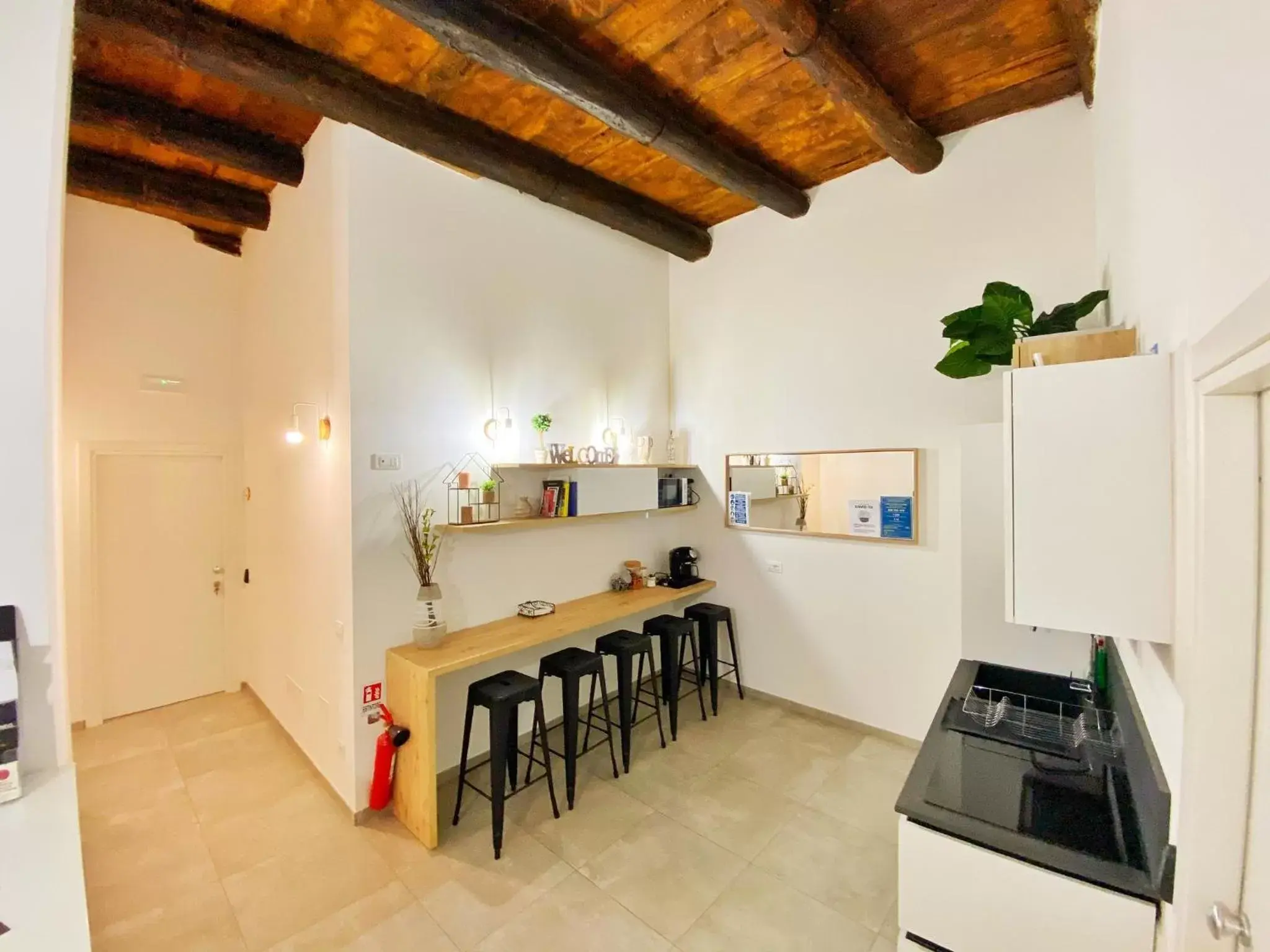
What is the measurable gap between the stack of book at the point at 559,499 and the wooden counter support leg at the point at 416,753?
1.21 m

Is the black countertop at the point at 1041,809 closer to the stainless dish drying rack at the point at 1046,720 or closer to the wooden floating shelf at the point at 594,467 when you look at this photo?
the stainless dish drying rack at the point at 1046,720

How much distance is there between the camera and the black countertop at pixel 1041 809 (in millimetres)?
1243

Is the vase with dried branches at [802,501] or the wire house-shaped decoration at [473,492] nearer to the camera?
the wire house-shaped decoration at [473,492]

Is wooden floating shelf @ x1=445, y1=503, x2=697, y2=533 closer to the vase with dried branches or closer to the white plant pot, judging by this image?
the white plant pot

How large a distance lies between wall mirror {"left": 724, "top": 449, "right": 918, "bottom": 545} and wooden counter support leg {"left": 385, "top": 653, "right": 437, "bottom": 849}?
255 cm

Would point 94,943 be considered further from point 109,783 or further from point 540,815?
point 540,815

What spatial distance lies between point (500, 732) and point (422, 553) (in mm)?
1025

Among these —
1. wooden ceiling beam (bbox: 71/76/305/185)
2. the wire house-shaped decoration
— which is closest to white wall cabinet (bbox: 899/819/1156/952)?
the wire house-shaped decoration

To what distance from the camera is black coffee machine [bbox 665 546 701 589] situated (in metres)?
4.22

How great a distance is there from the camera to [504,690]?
272 cm

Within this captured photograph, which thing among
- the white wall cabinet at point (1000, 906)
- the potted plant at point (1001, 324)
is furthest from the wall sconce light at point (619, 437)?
the white wall cabinet at point (1000, 906)

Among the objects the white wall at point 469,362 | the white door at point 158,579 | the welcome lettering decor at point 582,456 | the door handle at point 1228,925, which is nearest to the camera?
the door handle at point 1228,925

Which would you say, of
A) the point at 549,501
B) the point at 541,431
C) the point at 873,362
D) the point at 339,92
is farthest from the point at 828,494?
the point at 339,92

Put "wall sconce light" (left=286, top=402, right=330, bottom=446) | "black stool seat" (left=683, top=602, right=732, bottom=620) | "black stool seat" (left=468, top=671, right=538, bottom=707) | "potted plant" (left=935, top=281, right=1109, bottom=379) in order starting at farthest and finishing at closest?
1. "black stool seat" (left=683, top=602, right=732, bottom=620)
2. "wall sconce light" (left=286, top=402, right=330, bottom=446)
3. "black stool seat" (left=468, top=671, right=538, bottom=707)
4. "potted plant" (left=935, top=281, right=1109, bottom=379)
